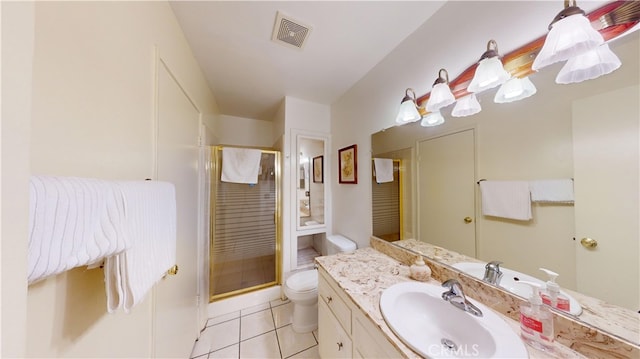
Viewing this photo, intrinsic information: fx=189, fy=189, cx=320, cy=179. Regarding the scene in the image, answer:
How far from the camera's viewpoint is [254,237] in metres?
2.17

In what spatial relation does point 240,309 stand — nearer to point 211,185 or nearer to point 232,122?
point 211,185

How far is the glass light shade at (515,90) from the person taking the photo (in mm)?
753

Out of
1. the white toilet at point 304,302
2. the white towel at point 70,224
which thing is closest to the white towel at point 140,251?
the white towel at point 70,224

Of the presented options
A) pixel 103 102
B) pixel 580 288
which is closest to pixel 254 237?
pixel 103 102

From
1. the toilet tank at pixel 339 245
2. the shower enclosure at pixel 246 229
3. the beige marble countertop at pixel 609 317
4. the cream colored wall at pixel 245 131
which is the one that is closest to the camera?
the beige marble countertop at pixel 609 317

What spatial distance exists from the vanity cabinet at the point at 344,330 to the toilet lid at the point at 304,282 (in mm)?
413

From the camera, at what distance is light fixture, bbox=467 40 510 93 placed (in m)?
0.80

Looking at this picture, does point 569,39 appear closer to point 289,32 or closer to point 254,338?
point 289,32

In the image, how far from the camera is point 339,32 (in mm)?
1208

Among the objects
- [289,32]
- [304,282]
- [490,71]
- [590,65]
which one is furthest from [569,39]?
[304,282]

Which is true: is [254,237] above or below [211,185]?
below

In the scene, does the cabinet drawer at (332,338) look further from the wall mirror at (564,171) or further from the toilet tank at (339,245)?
the wall mirror at (564,171)

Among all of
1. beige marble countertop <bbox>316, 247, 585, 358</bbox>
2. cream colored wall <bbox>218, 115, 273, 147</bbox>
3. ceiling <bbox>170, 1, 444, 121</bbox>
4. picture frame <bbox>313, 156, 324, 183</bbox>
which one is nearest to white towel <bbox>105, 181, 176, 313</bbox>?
beige marble countertop <bbox>316, 247, 585, 358</bbox>

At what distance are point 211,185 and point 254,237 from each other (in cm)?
74
